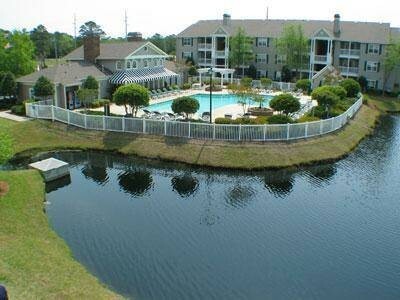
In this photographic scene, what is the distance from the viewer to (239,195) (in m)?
23.5

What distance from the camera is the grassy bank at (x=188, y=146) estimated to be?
2812 cm

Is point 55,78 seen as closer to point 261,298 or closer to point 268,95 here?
point 268,95

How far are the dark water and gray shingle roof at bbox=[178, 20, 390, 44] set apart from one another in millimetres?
35287

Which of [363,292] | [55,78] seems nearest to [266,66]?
[55,78]

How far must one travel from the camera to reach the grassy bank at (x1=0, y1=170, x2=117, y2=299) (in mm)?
13676

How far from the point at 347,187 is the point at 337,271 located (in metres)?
9.72

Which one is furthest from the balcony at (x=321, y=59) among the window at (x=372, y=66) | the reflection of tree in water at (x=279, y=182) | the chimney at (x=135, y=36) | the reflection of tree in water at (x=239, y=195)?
the reflection of tree in water at (x=239, y=195)

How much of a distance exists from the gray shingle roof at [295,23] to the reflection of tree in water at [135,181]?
43.3 metres

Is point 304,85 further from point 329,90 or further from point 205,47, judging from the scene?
point 205,47

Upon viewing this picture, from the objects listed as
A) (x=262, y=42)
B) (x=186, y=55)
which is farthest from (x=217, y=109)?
(x=186, y=55)

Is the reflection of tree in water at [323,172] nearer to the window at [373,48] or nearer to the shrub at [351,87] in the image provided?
the shrub at [351,87]

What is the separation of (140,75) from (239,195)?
28.9 meters

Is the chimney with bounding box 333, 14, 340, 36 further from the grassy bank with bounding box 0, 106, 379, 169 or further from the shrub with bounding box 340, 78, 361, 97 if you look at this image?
the grassy bank with bounding box 0, 106, 379, 169

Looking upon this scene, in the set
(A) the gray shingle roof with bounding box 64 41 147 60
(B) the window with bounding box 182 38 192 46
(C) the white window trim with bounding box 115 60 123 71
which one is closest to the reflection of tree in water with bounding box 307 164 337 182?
(A) the gray shingle roof with bounding box 64 41 147 60
